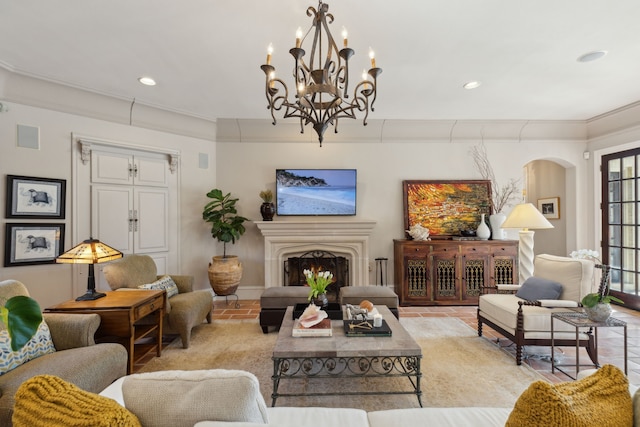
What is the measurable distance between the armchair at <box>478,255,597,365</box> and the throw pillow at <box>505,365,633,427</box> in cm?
207

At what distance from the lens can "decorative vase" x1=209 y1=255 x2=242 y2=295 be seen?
427cm

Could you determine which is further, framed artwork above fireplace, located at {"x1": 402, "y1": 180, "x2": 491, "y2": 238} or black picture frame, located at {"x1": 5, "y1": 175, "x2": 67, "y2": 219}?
framed artwork above fireplace, located at {"x1": 402, "y1": 180, "x2": 491, "y2": 238}

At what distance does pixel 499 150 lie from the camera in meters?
5.01

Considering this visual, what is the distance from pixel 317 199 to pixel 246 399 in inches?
158

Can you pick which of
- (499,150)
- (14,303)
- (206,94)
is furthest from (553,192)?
(14,303)

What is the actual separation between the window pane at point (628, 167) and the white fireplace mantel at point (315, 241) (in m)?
3.81

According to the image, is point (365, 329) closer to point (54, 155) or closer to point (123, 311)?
point (123, 311)

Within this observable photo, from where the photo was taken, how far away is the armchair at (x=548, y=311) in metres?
2.63

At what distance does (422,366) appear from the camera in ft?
8.72

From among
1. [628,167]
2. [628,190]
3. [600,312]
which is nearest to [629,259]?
[628,190]

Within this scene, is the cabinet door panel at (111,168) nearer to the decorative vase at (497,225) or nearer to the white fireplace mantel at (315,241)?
the white fireplace mantel at (315,241)

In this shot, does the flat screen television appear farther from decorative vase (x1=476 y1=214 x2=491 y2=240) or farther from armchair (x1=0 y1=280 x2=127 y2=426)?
armchair (x1=0 y1=280 x2=127 y2=426)

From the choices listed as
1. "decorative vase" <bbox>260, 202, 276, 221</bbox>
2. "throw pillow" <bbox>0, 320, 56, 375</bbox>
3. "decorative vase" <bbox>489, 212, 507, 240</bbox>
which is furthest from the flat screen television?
A: "throw pillow" <bbox>0, 320, 56, 375</bbox>

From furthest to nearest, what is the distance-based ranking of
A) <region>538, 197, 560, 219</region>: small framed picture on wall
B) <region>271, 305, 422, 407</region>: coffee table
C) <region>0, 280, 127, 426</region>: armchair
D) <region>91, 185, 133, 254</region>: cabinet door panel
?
<region>538, 197, 560, 219</region>: small framed picture on wall → <region>91, 185, 133, 254</region>: cabinet door panel → <region>271, 305, 422, 407</region>: coffee table → <region>0, 280, 127, 426</region>: armchair
